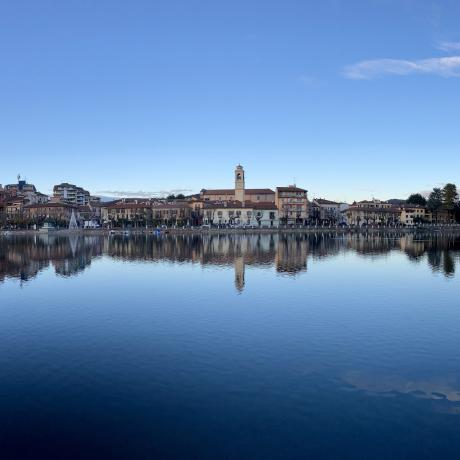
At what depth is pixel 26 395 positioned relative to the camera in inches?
453

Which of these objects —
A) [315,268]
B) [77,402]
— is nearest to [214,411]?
[77,402]

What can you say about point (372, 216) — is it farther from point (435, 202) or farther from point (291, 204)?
point (291, 204)

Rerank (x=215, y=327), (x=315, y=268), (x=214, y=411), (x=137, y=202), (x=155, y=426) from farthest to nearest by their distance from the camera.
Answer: (x=137, y=202) → (x=315, y=268) → (x=215, y=327) → (x=214, y=411) → (x=155, y=426)

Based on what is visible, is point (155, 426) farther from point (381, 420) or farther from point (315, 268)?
point (315, 268)

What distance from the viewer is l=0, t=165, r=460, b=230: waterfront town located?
11950cm

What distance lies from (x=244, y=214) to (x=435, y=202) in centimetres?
5872

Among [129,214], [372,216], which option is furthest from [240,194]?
[372,216]

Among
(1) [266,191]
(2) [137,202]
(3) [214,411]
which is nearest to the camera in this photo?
(3) [214,411]

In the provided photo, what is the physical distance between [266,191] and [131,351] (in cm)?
11231

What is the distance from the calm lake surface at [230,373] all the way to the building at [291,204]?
9525cm

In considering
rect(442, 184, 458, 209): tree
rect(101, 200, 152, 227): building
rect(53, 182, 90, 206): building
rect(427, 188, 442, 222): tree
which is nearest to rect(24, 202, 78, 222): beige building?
rect(101, 200, 152, 227): building

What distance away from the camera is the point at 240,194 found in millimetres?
123000

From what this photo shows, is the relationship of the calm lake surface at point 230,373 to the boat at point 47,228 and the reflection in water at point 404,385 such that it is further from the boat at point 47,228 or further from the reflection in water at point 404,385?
the boat at point 47,228

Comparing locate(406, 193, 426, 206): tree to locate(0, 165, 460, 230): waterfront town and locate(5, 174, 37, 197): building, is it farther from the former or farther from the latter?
locate(5, 174, 37, 197): building
